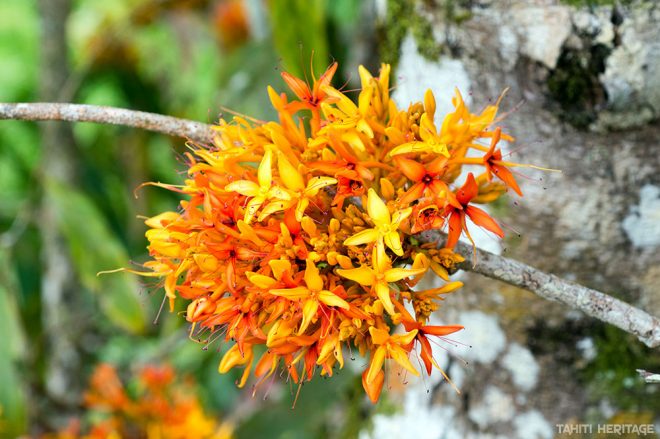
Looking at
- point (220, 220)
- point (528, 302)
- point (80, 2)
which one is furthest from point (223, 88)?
point (80, 2)

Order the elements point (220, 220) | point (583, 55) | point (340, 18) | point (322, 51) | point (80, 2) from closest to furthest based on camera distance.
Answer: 1. point (220, 220)
2. point (583, 55)
3. point (322, 51)
4. point (340, 18)
5. point (80, 2)

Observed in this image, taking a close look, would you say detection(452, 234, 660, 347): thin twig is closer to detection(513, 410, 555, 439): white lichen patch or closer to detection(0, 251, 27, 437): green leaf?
detection(513, 410, 555, 439): white lichen patch

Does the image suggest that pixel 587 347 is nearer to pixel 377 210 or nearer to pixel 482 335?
pixel 482 335

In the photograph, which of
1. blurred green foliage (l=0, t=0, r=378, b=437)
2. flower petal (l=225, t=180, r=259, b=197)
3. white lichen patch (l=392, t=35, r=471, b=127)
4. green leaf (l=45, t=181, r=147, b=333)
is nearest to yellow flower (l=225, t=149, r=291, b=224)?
flower petal (l=225, t=180, r=259, b=197)

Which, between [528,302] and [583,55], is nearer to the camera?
[583,55]

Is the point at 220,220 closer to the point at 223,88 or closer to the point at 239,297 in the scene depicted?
the point at 239,297

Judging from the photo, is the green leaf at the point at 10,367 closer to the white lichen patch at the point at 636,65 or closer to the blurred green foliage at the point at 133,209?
the blurred green foliage at the point at 133,209

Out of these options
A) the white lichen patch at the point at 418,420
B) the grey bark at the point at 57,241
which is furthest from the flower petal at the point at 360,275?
the grey bark at the point at 57,241

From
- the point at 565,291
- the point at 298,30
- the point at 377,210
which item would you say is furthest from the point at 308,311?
the point at 298,30
